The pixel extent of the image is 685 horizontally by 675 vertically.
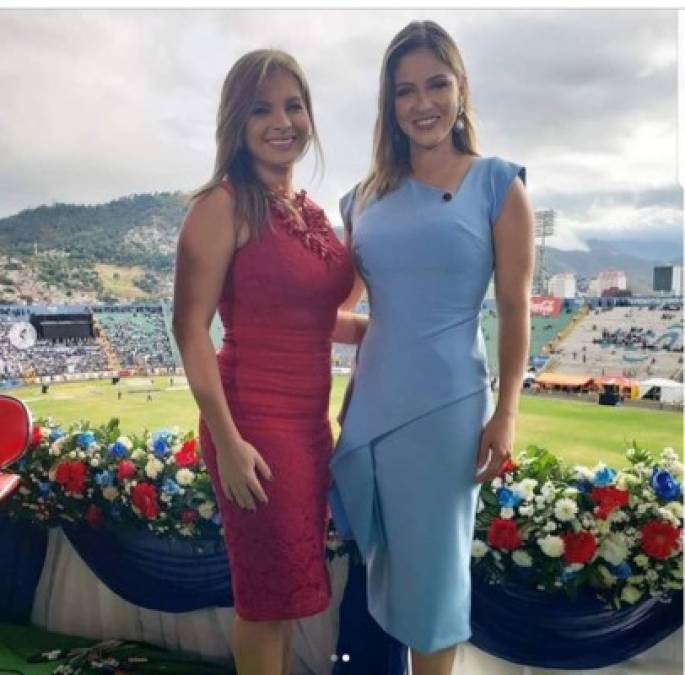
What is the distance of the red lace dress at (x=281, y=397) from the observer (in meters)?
1.24

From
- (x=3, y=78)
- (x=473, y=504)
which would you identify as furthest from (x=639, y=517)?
(x=3, y=78)

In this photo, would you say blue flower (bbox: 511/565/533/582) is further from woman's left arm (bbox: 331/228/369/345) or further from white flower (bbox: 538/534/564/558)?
woman's left arm (bbox: 331/228/369/345)

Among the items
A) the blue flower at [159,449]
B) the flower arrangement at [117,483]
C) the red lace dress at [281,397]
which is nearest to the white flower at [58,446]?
the flower arrangement at [117,483]

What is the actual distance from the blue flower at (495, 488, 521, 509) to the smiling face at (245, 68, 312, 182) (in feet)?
2.93

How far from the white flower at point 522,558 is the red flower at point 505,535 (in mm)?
16

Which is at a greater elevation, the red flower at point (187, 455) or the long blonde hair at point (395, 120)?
the long blonde hair at point (395, 120)

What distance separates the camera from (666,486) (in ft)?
5.02

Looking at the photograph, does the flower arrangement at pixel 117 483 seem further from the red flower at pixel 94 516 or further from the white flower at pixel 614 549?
the white flower at pixel 614 549

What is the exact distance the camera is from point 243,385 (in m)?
1.27

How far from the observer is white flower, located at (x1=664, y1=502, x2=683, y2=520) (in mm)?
1518

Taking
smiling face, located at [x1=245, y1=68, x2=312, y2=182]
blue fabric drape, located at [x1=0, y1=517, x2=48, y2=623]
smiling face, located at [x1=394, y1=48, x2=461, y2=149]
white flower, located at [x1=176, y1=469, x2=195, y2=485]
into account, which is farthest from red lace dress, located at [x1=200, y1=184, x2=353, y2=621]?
blue fabric drape, located at [x1=0, y1=517, x2=48, y2=623]

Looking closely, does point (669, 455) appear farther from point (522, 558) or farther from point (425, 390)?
point (425, 390)

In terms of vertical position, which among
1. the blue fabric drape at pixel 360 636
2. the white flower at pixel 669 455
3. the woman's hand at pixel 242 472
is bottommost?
the blue fabric drape at pixel 360 636

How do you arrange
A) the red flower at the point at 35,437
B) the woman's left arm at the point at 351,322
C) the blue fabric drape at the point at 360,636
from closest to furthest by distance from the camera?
1. the woman's left arm at the point at 351,322
2. the blue fabric drape at the point at 360,636
3. the red flower at the point at 35,437
